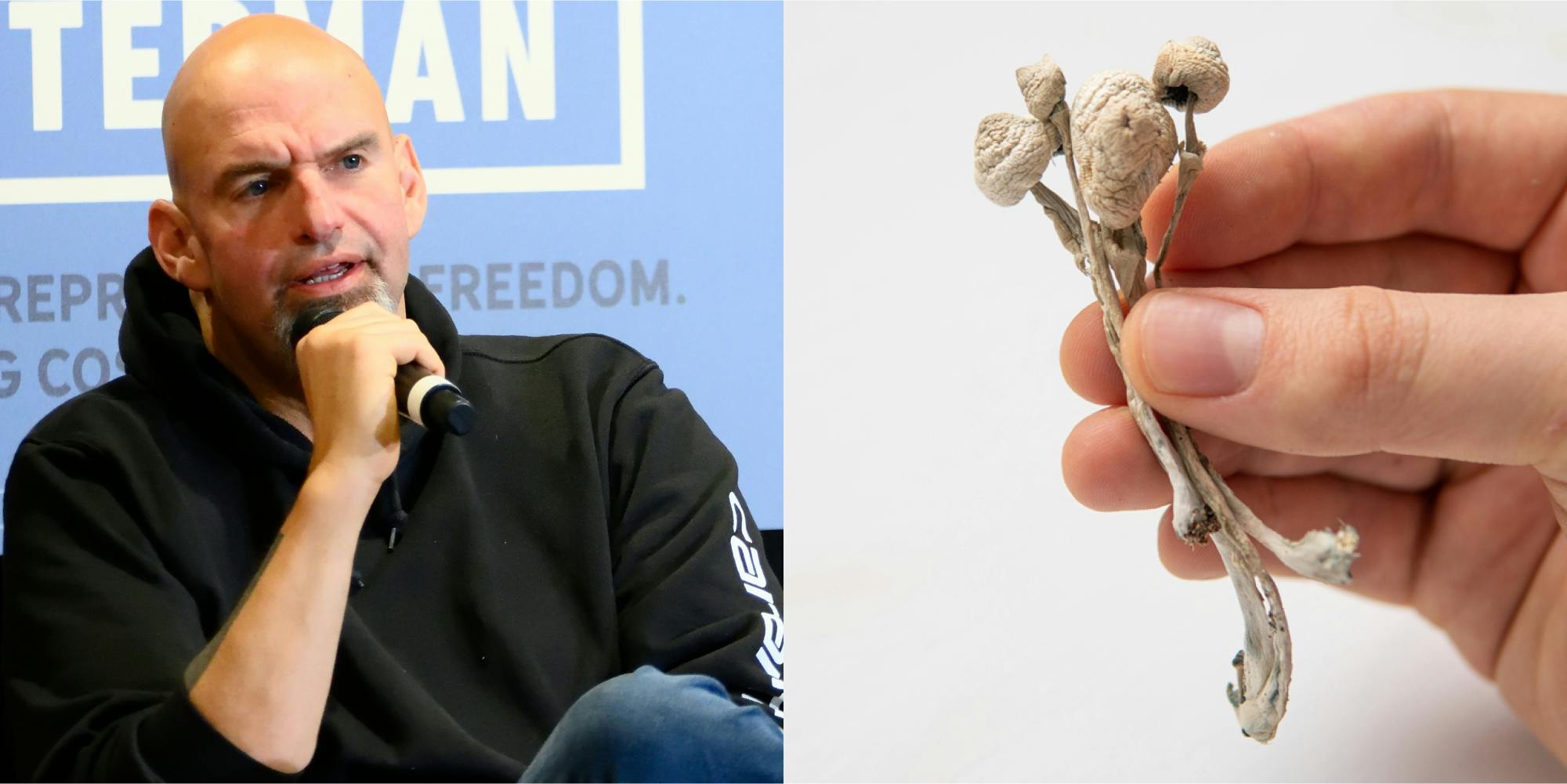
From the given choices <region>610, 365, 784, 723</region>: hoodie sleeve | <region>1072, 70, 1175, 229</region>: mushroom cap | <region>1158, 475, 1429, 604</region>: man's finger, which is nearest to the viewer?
<region>1072, 70, 1175, 229</region>: mushroom cap

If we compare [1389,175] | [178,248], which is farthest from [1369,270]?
[178,248]

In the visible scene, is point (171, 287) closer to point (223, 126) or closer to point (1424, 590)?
point (223, 126)

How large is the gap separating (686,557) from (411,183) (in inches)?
9.8

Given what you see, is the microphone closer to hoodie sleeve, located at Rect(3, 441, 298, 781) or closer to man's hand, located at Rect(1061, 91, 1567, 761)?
hoodie sleeve, located at Rect(3, 441, 298, 781)

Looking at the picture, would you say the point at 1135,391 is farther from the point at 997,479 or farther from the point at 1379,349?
the point at 997,479

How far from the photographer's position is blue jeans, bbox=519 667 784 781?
0.65m

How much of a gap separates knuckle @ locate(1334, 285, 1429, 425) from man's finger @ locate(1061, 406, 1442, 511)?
4.9 inches

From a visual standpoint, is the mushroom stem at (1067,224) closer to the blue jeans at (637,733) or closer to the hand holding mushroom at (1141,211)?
the hand holding mushroom at (1141,211)

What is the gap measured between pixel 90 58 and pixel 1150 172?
1.85 feet

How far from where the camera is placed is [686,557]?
2.26 ft

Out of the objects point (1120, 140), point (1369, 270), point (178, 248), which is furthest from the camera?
point (1369, 270)

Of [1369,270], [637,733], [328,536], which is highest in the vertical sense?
[1369,270]

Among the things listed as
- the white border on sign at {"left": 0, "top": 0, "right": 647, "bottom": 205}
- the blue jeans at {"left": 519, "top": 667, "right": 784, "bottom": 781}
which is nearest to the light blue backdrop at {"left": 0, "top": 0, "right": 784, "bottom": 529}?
the white border on sign at {"left": 0, "top": 0, "right": 647, "bottom": 205}

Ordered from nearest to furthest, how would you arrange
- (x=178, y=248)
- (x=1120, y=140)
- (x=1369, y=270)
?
(x=1120, y=140), (x=178, y=248), (x=1369, y=270)
